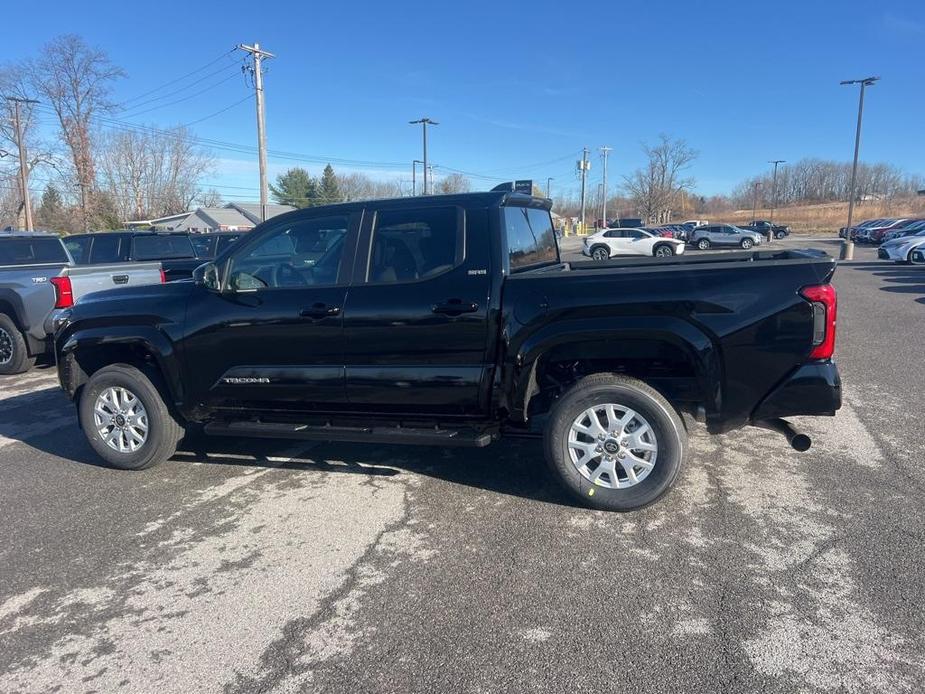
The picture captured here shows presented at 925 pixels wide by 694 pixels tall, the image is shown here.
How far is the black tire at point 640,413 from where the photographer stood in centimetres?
381

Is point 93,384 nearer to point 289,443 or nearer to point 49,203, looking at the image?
point 289,443

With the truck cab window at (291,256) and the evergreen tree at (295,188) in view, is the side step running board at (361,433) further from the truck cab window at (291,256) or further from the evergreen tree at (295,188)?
the evergreen tree at (295,188)

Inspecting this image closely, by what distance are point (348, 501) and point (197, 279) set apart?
1.95m

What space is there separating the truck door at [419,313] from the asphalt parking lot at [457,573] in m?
0.73

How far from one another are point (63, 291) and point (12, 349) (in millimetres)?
1661

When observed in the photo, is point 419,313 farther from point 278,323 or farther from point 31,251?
point 31,251

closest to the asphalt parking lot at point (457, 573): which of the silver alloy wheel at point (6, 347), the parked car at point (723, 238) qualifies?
the silver alloy wheel at point (6, 347)

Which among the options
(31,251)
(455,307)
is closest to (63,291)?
(31,251)

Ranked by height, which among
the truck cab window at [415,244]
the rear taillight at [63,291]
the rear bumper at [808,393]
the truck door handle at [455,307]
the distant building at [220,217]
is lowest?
the rear bumper at [808,393]

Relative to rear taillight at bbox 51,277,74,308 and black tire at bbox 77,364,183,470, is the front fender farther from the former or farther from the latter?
rear taillight at bbox 51,277,74,308

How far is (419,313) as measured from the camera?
4.10 meters

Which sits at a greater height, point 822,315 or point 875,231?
point 875,231

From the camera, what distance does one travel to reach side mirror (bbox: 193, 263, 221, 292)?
4578 millimetres

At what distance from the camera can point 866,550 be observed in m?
3.43
